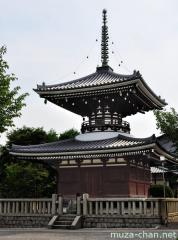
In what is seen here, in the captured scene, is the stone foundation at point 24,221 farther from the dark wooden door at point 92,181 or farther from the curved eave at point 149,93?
the curved eave at point 149,93

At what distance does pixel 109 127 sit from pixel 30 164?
49.9 feet

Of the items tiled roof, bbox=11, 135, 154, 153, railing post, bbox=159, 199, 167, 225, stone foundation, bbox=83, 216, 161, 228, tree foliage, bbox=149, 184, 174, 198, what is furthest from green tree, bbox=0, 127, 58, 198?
railing post, bbox=159, 199, 167, 225

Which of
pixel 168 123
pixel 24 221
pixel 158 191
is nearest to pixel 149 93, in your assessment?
pixel 168 123

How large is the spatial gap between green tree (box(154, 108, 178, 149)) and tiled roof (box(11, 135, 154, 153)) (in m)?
2.67

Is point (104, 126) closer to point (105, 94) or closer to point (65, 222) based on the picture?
point (105, 94)

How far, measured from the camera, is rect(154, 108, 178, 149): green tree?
29266 mm

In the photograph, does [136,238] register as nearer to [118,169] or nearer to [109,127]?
[118,169]

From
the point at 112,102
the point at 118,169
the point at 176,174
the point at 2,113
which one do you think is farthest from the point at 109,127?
the point at 176,174

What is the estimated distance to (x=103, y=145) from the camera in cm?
2853

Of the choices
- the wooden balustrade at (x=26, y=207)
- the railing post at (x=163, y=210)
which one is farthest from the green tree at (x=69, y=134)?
the railing post at (x=163, y=210)

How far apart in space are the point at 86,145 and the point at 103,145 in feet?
6.02

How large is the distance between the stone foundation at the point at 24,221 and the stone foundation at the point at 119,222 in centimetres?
303

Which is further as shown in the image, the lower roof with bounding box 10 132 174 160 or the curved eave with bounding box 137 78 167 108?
the curved eave with bounding box 137 78 167 108

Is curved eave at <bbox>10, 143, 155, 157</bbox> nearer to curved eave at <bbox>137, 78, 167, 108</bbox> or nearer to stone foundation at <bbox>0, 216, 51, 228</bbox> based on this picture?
stone foundation at <bbox>0, 216, 51, 228</bbox>
